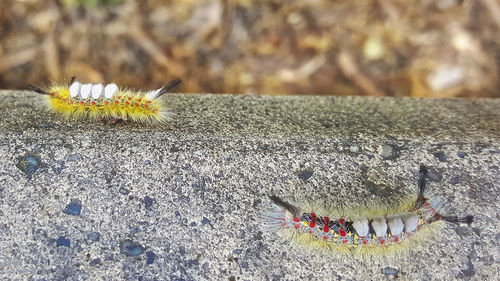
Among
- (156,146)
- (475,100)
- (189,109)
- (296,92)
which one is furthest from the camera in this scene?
(296,92)

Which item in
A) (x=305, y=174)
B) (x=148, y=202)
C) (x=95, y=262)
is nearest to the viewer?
(x=95, y=262)

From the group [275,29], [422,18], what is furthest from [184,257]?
[422,18]

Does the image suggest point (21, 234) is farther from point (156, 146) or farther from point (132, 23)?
point (132, 23)

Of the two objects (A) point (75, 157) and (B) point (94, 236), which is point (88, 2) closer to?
(A) point (75, 157)

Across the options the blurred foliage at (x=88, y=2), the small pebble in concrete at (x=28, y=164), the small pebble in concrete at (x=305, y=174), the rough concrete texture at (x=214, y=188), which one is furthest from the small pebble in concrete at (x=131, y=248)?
the blurred foliage at (x=88, y=2)

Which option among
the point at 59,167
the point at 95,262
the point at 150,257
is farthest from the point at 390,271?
the point at 59,167

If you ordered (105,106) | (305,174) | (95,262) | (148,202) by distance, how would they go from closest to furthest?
(95,262) → (148,202) → (305,174) → (105,106)
